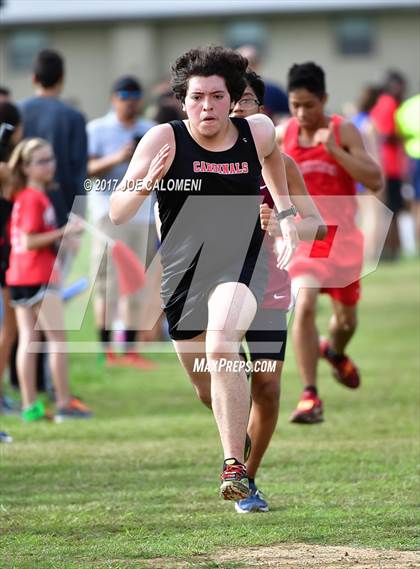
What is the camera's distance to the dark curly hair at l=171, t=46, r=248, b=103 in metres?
6.31

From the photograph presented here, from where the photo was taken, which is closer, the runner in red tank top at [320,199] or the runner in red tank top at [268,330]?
the runner in red tank top at [268,330]

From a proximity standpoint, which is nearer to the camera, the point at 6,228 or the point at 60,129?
the point at 6,228

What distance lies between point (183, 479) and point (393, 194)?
15.8 m

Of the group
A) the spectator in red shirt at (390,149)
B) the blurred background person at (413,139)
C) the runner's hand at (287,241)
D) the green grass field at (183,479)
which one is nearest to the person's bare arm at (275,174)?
the runner's hand at (287,241)

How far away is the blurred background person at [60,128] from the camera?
11.5 metres

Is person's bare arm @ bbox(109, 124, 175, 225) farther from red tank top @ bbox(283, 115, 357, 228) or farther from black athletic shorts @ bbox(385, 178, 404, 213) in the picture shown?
black athletic shorts @ bbox(385, 178, 404, 213)

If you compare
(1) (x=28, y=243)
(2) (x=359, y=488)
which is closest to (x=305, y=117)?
(1) (x=28, y=243)

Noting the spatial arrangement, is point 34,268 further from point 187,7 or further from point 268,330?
point 187,7

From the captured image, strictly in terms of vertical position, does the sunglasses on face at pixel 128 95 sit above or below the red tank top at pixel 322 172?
above

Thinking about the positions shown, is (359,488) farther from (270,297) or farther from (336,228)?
(336,228)

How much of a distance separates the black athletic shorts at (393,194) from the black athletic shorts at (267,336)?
16090 millimetres

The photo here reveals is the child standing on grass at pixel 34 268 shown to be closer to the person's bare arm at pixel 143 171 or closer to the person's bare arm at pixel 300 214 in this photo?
the person's bare arm at pixel 300 214

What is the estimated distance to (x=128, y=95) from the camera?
13.3 metres

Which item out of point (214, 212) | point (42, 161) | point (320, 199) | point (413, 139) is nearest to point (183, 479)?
point (214, 212)
